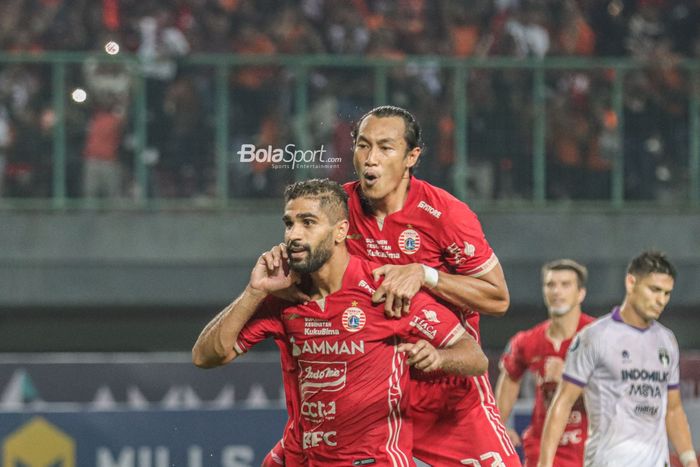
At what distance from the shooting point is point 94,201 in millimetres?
12734

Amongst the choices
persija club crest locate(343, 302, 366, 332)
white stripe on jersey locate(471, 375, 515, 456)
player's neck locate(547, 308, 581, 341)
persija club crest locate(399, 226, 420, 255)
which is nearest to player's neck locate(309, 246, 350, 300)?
persija club crest locate(343, 302, 366, 332)

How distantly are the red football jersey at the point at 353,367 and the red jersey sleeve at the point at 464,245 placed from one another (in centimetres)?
46

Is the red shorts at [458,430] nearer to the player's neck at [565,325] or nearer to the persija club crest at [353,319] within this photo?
the persija club crest at [353,319]

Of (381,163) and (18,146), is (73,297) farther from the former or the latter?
(381,163)

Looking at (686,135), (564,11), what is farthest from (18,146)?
(686,135)

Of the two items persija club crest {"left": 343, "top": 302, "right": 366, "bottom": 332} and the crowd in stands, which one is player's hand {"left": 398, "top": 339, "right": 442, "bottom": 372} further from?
the crowd in stands

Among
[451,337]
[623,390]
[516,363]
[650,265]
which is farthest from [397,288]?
[516,363]

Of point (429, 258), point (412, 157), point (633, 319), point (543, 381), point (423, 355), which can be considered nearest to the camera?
point (423, 355)

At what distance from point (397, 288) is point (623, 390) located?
7.67 feet

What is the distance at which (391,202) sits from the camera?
6.16 m

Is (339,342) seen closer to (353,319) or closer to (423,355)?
(353,319)

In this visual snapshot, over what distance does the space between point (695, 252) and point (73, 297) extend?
592cm

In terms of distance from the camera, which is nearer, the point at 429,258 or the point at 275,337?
the point at 275,337

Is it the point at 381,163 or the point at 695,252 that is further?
the point at 695,252
